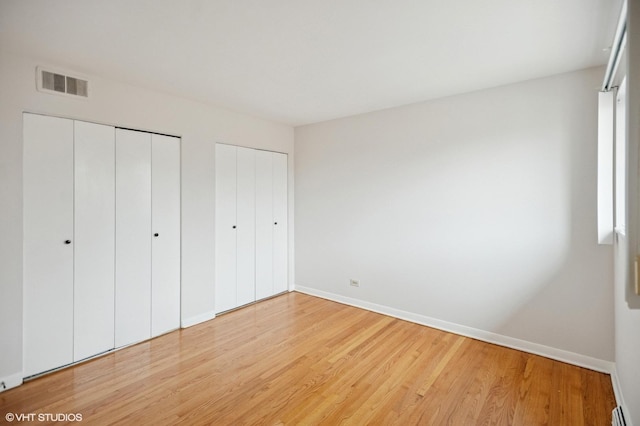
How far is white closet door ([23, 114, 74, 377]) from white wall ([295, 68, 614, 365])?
2.92 metres

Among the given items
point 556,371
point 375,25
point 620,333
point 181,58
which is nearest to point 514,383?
point 556,371

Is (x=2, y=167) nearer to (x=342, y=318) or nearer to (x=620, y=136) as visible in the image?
(x=342, y=318)

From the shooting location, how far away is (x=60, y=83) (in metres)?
2.62

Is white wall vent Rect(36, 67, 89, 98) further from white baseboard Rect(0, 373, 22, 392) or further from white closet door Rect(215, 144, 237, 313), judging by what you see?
white baseboard Rect(0, 373, 22, 392)

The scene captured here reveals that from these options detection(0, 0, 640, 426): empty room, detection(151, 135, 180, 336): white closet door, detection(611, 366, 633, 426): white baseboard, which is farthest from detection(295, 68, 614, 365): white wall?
detection(151, 135, 180, 336): white closet door

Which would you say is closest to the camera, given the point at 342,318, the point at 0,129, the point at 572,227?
the point at 0,129

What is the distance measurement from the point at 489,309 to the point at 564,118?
6.24 ft

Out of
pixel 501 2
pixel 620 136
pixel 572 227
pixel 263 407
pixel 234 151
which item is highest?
pixel 501 2

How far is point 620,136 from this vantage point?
7.36ft

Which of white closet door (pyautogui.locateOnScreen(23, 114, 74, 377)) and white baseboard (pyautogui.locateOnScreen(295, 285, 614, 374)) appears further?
white baseboard (pyautogui.locateOnScreen(295, 285, 614, 374))

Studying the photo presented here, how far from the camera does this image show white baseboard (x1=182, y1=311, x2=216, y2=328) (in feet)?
11.6

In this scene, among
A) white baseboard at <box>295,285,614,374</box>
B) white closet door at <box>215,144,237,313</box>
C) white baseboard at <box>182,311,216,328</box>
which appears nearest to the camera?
white baseboard at <box>295,285,614,374</box>

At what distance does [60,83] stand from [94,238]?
1347mm

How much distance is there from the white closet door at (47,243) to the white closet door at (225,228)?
1490 mm
